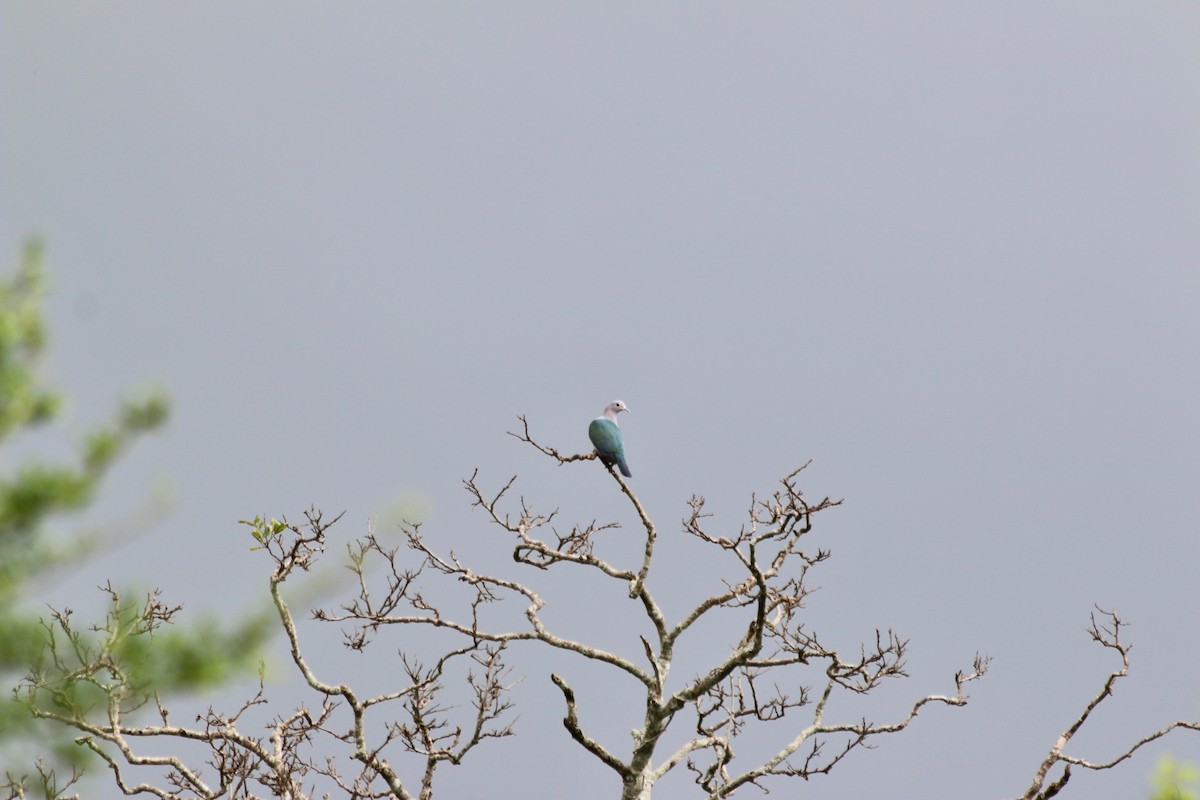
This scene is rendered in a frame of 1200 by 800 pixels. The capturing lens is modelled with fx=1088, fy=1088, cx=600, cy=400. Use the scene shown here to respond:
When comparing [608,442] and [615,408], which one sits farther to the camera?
[615,408]

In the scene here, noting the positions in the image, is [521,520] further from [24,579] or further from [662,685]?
[24,579]

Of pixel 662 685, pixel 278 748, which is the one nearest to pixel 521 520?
pixel 662 685

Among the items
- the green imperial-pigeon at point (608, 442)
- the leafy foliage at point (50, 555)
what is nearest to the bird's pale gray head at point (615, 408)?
the green imperial-pigeon at point (608, 442)

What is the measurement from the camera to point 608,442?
10.8 meters

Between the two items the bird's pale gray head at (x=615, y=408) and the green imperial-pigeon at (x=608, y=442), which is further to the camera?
the bird's pale gray head at (x=615, y=408)

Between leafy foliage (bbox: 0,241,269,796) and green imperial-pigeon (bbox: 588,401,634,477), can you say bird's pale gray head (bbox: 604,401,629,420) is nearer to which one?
green imperial-pigeon (bbox: 588,401,634,477)

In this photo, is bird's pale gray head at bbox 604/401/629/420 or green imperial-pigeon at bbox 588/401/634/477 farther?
bird's pale gray head at bbox 604/401/629/420

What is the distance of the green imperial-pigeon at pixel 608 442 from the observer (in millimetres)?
10820

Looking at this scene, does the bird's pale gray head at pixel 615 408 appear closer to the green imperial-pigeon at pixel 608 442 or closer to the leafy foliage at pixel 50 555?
the green imperial-pigeon at pixel 608 442

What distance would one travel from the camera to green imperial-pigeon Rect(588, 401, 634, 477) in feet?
35.5

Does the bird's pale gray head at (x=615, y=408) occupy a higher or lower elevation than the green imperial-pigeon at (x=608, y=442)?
higher

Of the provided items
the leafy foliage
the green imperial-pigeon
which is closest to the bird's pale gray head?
the green imperial-pigeon

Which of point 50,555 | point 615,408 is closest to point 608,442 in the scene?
point 615,408

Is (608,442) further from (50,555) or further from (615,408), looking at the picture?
(50,555)
